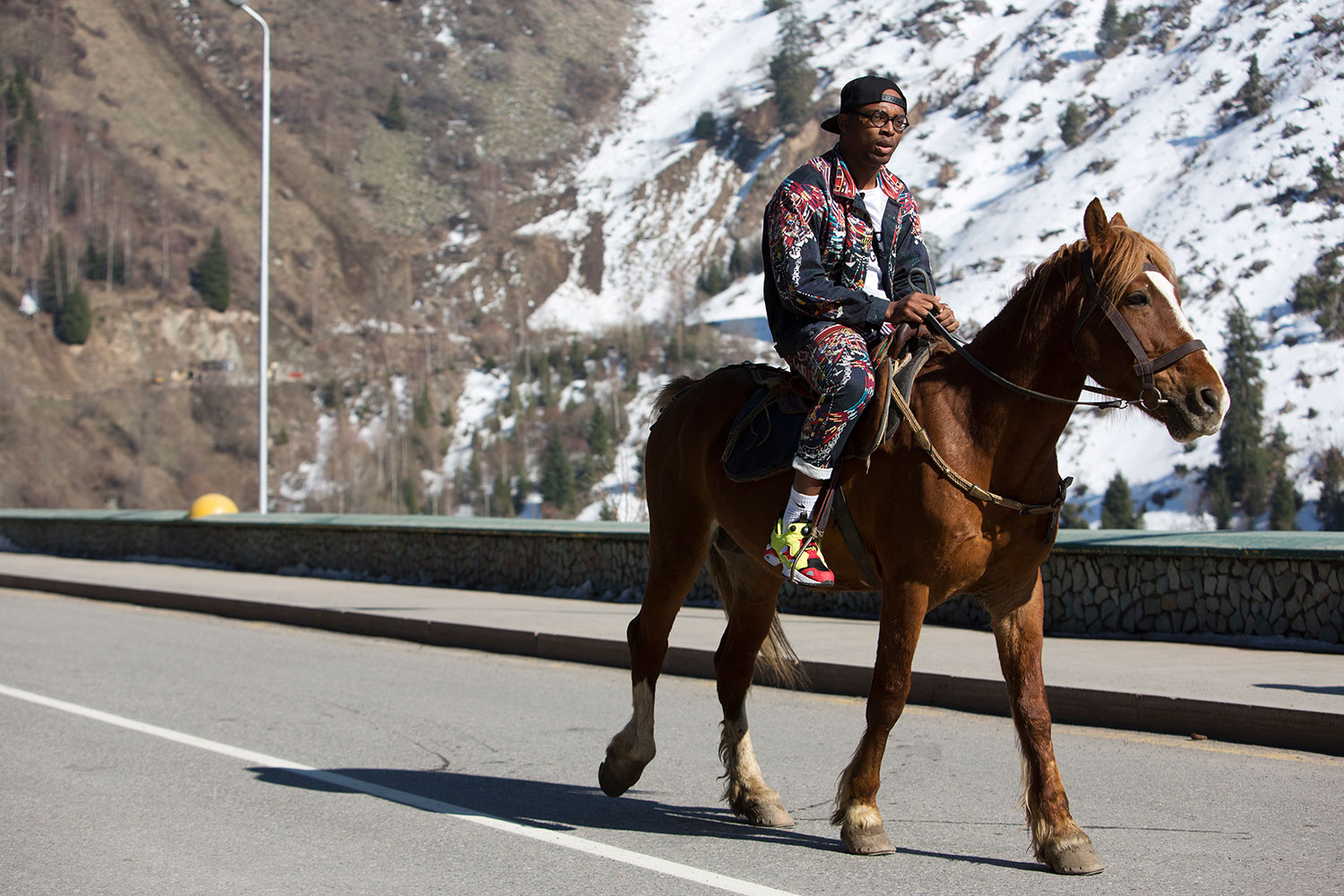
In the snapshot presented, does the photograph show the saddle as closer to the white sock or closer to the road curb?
the white sock

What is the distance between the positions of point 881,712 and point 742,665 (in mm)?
1234

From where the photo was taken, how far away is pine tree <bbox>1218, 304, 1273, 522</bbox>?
99000 millimetres

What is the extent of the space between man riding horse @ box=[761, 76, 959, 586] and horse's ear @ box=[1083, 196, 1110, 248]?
2.33 feet

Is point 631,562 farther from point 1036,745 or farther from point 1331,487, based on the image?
point 1331,487

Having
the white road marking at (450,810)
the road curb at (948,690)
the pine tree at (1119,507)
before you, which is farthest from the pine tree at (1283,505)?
the white road marking at (450,810)

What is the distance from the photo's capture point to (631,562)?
16422 mm

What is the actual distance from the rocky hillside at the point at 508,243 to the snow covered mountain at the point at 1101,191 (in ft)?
A: 1.39

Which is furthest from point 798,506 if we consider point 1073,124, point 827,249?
point 1073,124

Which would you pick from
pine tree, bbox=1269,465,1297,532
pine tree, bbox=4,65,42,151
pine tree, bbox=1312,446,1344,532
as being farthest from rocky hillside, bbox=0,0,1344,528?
pine tree, bbox=1269,465,1297,532

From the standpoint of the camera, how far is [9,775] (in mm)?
7371

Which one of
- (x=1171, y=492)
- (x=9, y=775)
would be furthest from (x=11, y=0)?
(x=9, y=775)

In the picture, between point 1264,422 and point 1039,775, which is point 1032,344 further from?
point 1264,422

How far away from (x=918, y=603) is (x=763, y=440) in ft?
3.72

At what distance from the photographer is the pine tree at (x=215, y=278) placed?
143m
